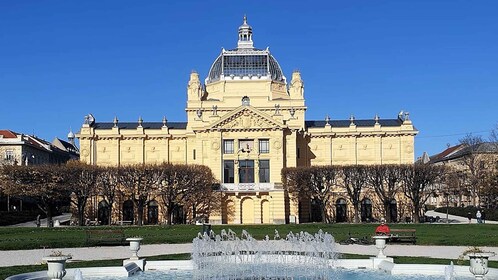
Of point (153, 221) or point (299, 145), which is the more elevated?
point (299, 145)

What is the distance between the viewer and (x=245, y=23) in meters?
90.2

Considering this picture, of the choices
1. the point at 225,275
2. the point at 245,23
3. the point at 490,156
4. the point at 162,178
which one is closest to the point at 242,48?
the point at 245,23

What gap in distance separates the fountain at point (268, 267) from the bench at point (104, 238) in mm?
11712

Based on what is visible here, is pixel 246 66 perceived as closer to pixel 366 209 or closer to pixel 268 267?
pixel 366 209

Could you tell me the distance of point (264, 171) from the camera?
75.2 meters

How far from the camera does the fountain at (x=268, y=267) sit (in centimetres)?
2445

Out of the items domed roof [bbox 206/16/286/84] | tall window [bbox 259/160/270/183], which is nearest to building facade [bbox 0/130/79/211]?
domed roof [bbox 206/16/286/84]

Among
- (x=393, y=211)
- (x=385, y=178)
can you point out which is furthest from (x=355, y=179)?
(x=393, y=211)

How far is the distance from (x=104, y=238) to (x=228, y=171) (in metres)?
34.6

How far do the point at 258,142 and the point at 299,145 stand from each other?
8.89m

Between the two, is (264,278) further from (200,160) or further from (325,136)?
(325,136)

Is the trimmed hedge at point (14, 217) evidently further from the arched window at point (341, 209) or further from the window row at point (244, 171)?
the arched window at point (341, 209)

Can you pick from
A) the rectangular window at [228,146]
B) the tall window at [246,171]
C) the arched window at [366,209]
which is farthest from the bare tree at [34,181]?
the arched window at [366,209]

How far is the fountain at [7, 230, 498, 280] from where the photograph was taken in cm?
2445
